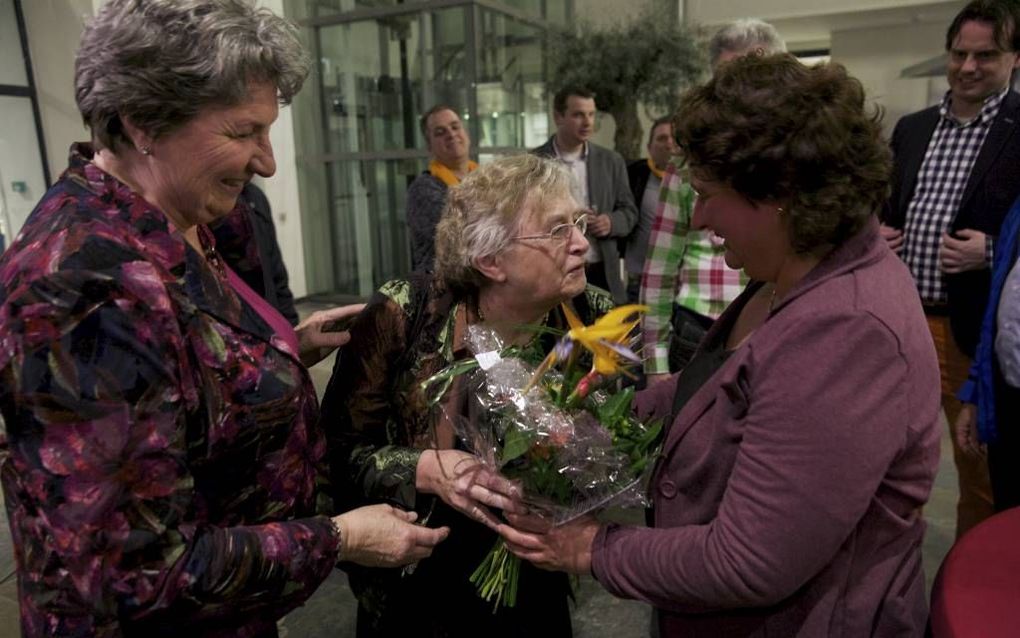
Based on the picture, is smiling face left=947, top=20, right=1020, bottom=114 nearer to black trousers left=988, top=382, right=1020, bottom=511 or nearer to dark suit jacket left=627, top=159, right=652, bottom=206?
black trousers left=988, top=382, right=1020, bottom=511

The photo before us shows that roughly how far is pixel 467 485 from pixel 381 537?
0.20 metres

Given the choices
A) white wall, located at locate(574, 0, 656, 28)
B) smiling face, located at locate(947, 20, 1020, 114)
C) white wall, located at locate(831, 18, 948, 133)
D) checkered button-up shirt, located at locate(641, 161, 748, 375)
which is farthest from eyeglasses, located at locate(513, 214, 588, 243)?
white wall, located at locate(831, 18, 948, 133)

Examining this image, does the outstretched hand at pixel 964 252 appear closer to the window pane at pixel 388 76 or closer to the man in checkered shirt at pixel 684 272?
the man in checkered shirt at pixel 684 272

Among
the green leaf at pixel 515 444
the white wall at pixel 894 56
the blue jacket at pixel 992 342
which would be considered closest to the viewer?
the green leaf at pixel 515 444

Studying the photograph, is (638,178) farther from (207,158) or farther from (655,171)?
(207,158)

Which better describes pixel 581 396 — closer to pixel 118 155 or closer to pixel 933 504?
pixel 118 155

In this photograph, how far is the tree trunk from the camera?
7508 mm

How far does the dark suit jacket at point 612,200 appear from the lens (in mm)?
4266

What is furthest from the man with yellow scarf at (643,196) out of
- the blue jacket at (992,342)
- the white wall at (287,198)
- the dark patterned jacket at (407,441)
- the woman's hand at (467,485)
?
the white wall at (287,198)

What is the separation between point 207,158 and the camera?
1.02 meters

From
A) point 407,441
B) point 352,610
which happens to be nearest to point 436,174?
point 352,610

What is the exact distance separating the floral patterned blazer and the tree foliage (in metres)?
6.84

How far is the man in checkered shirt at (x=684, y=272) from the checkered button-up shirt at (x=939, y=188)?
0.72 meters

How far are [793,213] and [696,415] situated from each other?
1.14ft
